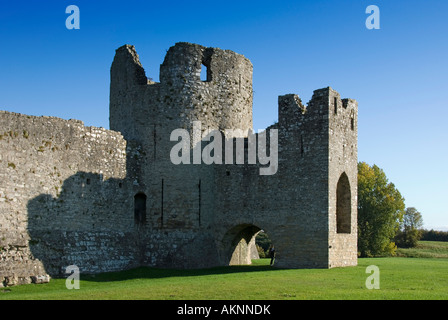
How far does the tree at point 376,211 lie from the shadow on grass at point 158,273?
25.8m

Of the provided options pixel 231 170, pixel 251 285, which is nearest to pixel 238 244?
pixel 231 170

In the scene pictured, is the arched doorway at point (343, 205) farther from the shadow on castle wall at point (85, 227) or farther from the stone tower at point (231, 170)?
the shadow on castle wall at point (85, 227)

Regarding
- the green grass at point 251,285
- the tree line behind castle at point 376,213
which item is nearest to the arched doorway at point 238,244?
the green grass at point 251,285

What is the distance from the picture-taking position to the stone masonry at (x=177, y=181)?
20.8 m

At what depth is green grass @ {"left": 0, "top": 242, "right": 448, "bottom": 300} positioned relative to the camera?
14.5 meters

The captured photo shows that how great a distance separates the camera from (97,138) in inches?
912

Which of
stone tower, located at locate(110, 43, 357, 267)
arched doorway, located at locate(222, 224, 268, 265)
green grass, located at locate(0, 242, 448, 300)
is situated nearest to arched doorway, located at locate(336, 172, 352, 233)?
stone tower, located at locate(110, 43, 357, 267)

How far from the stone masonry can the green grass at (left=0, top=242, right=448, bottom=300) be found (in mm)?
1296

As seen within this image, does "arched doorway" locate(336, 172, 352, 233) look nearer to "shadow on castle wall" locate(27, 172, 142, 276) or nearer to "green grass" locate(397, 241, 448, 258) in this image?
"shadow on castle wall" locate(27, 172, 142, 276)

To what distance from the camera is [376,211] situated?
48469mm

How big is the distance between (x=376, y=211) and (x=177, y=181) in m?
28.6

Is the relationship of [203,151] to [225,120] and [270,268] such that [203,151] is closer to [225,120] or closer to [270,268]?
[225,120]
